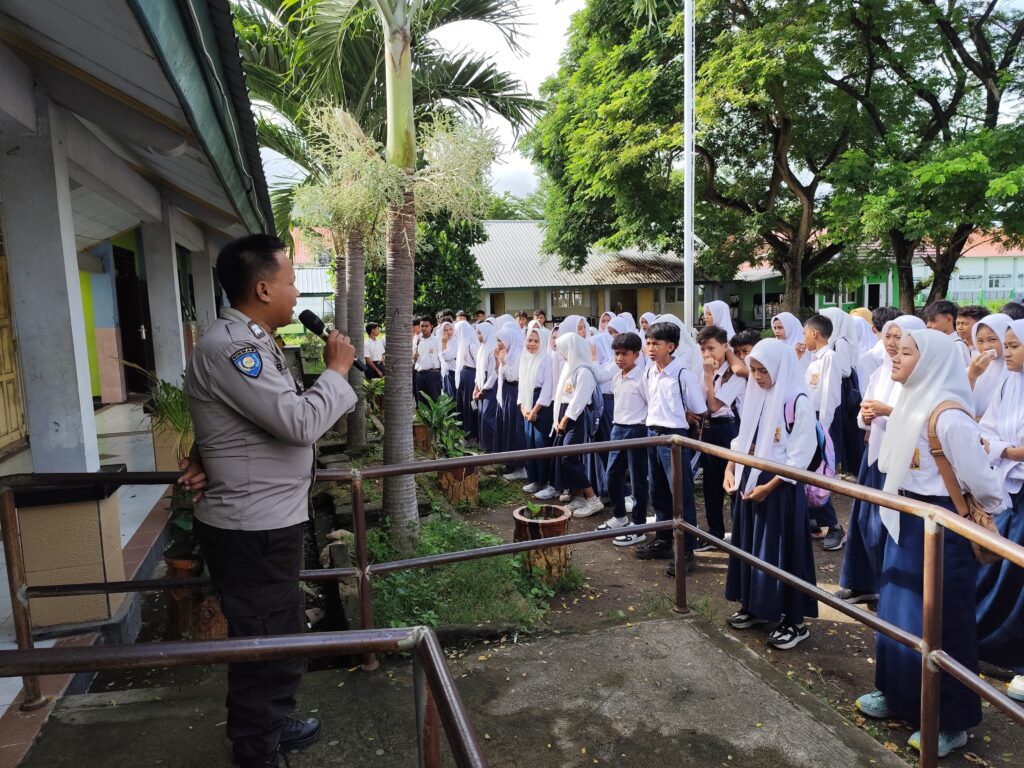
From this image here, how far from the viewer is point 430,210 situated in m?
4.98

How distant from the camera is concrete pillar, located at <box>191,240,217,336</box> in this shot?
12.4 meters

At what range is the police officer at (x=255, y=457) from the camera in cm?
228

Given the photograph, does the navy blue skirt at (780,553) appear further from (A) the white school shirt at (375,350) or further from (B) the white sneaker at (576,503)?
(A) the white school shirt at (375,350)

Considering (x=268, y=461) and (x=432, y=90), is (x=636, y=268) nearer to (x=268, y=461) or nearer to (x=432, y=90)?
(x=432, y=90)

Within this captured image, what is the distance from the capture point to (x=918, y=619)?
2.99 metres

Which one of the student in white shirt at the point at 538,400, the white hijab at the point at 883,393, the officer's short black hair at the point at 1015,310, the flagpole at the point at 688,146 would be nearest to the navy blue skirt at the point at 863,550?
the white hijab at the point at 883,393

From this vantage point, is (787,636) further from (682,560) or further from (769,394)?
(769,394)

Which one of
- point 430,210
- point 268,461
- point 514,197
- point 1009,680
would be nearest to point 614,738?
point 268,461

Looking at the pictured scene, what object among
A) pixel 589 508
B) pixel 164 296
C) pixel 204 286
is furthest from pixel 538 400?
pixel 204 286

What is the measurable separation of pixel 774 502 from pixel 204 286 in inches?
441

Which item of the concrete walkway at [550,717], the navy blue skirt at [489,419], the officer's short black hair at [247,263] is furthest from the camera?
the navy blue skirt at [489,419]

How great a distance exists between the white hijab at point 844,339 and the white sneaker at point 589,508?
268 centimetres

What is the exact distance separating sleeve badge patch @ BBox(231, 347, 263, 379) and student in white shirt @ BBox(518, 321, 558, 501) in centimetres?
564

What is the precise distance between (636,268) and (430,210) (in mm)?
30399
